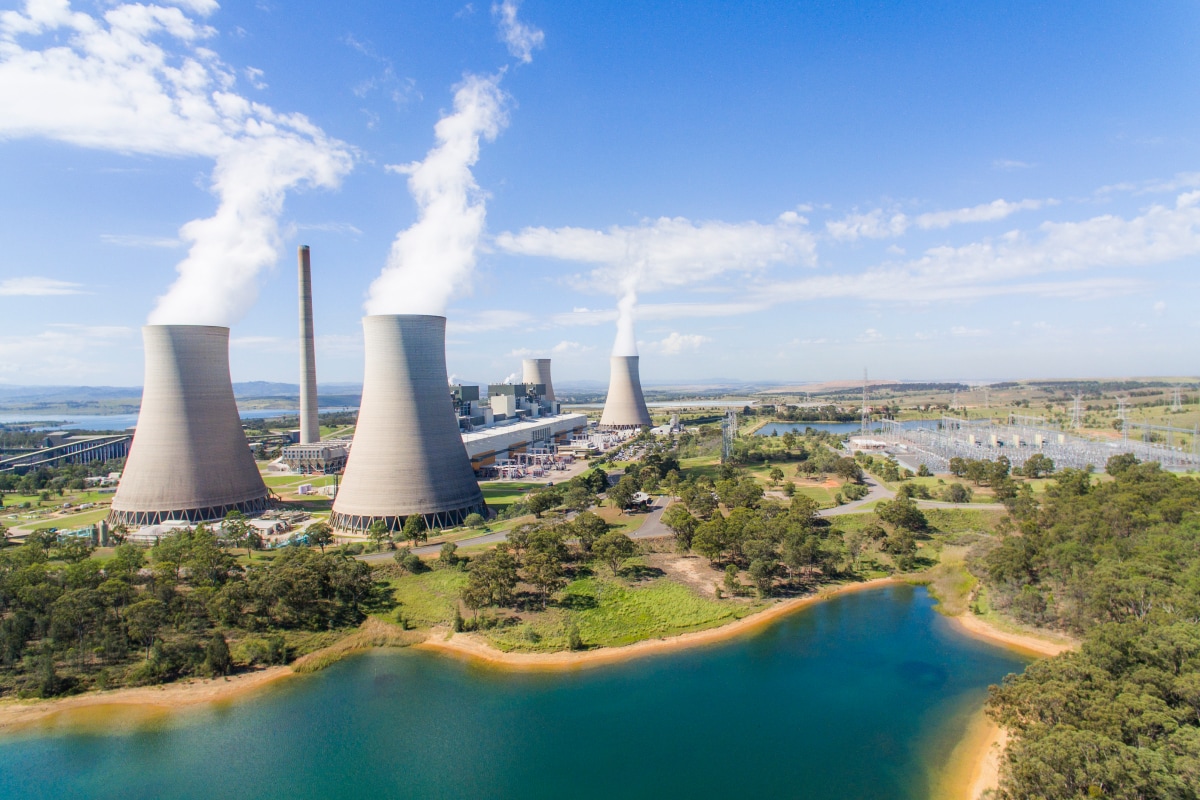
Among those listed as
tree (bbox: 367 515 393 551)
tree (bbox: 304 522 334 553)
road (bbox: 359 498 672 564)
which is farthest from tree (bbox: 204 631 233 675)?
tree (bbox: 367 515 393 551)

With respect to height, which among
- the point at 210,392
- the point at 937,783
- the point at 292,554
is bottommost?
the point at 937,783

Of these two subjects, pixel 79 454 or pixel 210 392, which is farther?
pixel 79 454

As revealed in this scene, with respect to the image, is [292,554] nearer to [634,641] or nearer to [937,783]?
[634,641]

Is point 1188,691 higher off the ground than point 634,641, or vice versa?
point 1188,691

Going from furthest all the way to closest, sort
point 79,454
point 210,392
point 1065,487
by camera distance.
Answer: point 79,454 < point 1065,487 < point 210,392

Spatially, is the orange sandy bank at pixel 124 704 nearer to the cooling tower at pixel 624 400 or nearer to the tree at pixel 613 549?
the tree at pixel 613 549

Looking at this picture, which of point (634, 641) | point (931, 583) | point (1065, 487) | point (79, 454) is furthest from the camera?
point (79, 454)

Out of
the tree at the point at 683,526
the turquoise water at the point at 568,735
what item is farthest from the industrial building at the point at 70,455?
the tree at the point at 683,526

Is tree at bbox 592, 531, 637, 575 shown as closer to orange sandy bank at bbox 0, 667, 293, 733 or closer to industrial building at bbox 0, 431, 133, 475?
orange sandy bank at bbox 0, 667, 293, 733

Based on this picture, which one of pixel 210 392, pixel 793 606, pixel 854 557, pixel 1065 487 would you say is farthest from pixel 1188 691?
pixel 210 392
